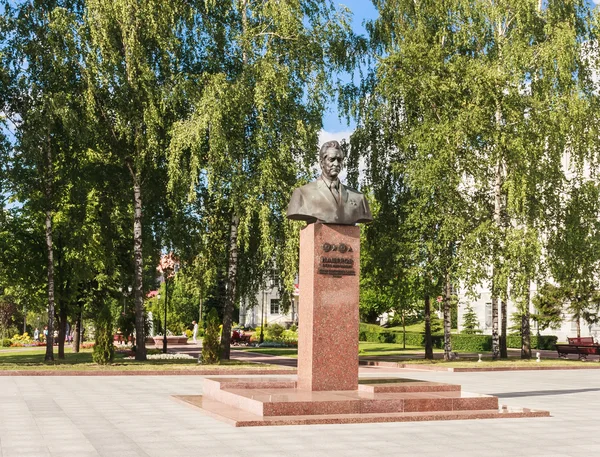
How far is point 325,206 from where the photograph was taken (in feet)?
46.4

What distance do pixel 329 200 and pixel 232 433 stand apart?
5.23 m

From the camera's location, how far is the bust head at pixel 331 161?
1435cm

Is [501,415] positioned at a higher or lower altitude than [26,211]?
lower

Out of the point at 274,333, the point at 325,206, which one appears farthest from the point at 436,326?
the point at 325,206

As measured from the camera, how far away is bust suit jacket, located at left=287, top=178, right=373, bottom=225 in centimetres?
1416

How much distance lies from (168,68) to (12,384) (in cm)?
1202

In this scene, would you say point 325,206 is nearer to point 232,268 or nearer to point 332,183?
point 332,183

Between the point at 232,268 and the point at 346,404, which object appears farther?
the point at 232,268

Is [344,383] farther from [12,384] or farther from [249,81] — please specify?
[249,81]

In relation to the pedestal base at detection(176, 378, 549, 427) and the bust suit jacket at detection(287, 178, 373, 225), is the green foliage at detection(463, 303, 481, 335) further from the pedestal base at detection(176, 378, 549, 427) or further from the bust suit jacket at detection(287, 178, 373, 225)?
the pedestal base at detection(176, 378, 549, 427)

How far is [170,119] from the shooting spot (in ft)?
85.5

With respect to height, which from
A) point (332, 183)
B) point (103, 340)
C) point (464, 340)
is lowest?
point (464, 340)

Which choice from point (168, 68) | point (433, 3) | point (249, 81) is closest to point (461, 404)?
point (249, 81)

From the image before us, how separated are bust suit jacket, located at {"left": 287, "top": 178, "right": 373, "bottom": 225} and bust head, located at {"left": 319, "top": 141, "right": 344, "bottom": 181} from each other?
0.69 feet
